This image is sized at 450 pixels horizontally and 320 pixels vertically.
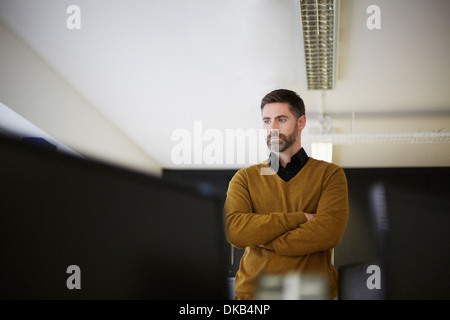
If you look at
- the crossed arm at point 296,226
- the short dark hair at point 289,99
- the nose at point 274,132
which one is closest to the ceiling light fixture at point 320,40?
the short dark hair at point 289,99

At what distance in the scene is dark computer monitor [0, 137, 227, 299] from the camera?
4.62 ft

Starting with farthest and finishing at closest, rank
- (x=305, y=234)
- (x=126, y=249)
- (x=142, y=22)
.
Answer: (x=142, y=22) < (x=126, y=249) < (x=305, y=234)

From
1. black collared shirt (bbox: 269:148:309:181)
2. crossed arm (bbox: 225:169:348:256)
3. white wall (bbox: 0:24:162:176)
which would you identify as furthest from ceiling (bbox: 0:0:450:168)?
crossed arm (bbox: 225:169:348:256)

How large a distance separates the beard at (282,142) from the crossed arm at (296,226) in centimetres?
18

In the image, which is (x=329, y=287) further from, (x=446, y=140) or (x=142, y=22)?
(x=142, y=22)

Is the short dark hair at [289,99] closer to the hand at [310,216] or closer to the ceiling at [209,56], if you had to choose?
the ceiling at [209,56]

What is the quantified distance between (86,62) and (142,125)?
44 centimetres

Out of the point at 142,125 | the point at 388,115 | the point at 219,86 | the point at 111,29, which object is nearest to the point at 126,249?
the point at 142,125

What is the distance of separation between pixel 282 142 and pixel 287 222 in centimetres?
28

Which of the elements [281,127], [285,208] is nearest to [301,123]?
[281,127]

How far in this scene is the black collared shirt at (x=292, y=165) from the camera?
1.33 metres

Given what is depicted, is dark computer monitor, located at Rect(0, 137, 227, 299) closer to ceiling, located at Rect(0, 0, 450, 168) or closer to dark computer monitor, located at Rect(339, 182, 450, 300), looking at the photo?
ceiling, located at Rect(0, 0, 450, 168)

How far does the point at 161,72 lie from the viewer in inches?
88.5
